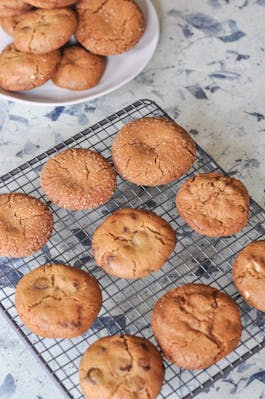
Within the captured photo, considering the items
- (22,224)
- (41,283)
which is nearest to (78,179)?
(22,224)

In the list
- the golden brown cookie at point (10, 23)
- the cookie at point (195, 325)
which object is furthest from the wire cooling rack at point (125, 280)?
the golden brown cookie at point (10, 23)

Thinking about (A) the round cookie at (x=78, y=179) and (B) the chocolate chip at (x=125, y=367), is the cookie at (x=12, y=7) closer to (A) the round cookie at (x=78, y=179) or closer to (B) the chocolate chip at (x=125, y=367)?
(A) the round cookie at (x=78, y=179)

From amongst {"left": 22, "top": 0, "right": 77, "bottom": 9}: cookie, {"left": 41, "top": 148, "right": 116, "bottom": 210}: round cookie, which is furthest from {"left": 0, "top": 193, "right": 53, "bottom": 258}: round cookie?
{"left": 22, "top": 0, "right": 77, "bottom": 9}: cookie

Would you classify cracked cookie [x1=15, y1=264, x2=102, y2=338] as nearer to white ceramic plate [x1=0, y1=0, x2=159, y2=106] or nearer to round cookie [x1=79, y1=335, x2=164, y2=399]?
round cookie [x1=79, y1=335, x2=164, y2=399]

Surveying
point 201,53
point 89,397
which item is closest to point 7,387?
point 89,397

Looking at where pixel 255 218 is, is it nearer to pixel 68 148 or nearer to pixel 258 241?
pixel 258 241

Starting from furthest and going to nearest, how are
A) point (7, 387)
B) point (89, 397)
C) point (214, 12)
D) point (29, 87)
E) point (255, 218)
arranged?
1. point (214, 12)
2. point (29, 87)
3. point (255, 218)
4. point (7, 387)
5. point (89, 397)

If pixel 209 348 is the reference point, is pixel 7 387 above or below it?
below
